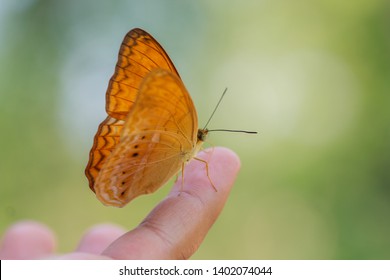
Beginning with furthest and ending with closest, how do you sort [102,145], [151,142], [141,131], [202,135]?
1. [202,135]
2. [102,145]
3. [151,142]
4. [141,131]

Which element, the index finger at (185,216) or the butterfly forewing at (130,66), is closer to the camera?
the index finger at (185,216)

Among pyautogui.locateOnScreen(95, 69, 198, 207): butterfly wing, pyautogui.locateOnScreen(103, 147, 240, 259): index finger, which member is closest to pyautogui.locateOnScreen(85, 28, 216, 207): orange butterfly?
pyautogui.locateOnScreen(95, 69, 198, 207): butterfly wing

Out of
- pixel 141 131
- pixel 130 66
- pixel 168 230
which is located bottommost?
pixel 168 230

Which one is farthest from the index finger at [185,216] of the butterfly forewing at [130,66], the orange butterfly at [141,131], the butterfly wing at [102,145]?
the butterfly forewing at [130,66]

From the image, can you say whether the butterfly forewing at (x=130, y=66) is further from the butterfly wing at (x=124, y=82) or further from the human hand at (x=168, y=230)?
the human hand at (x=168, y=230)

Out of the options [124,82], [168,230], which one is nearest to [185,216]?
[168,230]

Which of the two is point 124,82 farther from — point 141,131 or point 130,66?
point 141,131
